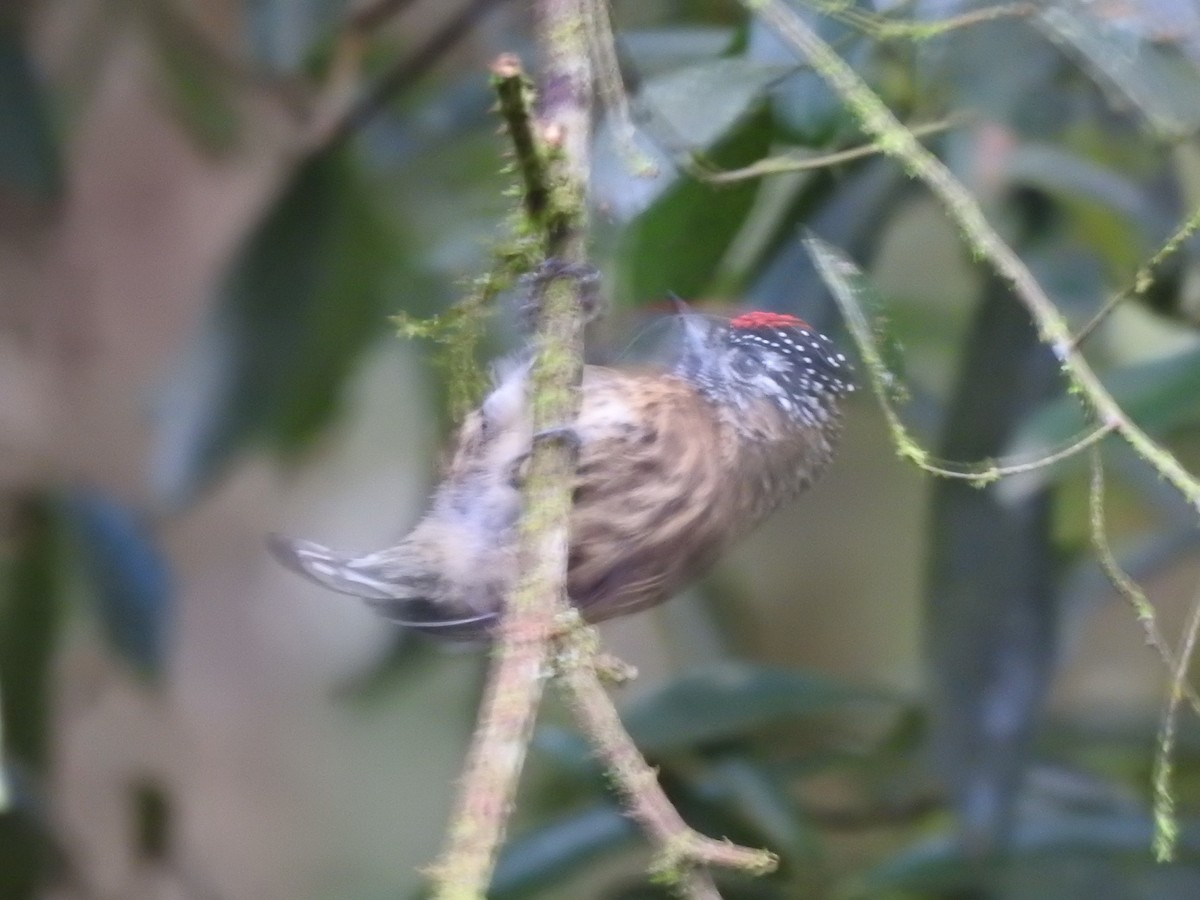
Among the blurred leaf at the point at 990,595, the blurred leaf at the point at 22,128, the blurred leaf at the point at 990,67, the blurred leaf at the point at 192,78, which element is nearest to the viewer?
the blurred leaf at the point at 990,67

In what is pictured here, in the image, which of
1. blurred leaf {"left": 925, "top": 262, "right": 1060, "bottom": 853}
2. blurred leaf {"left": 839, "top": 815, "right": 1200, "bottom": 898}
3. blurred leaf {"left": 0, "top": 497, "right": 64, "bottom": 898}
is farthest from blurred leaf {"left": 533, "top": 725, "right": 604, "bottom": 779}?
blurred leaf {"left": 0, "top": 497, "right": 64, "bottom": 898}

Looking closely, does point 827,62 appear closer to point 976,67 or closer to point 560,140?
point 560,140

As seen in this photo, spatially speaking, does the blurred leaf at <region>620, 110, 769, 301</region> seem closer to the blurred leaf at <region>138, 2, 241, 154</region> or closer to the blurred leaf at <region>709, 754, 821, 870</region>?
the blurred leaf at <region>709, 754, 821, 870</region>

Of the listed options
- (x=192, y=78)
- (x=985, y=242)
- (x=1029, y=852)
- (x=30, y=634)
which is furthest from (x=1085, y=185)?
(x=30, y=634)

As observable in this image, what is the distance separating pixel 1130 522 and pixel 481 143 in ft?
4.34

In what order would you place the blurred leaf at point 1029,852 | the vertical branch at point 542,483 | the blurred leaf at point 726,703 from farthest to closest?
the blurred leaf at point 726,703
the blurred leaf at point 1029,852
the vertical branch at point 542,483

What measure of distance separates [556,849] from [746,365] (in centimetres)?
68

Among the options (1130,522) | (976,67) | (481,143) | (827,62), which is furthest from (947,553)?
(1130,522)

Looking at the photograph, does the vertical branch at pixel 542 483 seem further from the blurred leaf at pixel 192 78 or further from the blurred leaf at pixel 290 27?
the blurred leaf at pixel 192 78

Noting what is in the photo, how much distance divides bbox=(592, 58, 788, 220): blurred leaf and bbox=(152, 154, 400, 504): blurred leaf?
2.17ft

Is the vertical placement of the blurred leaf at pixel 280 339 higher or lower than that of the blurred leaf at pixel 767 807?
higher

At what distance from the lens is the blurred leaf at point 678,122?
3.10ft

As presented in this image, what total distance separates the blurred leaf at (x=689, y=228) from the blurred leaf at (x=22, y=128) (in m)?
0.87

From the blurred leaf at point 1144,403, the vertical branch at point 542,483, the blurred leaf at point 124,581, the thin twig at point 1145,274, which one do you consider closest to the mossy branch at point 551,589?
the vertical branch at point 542,483
